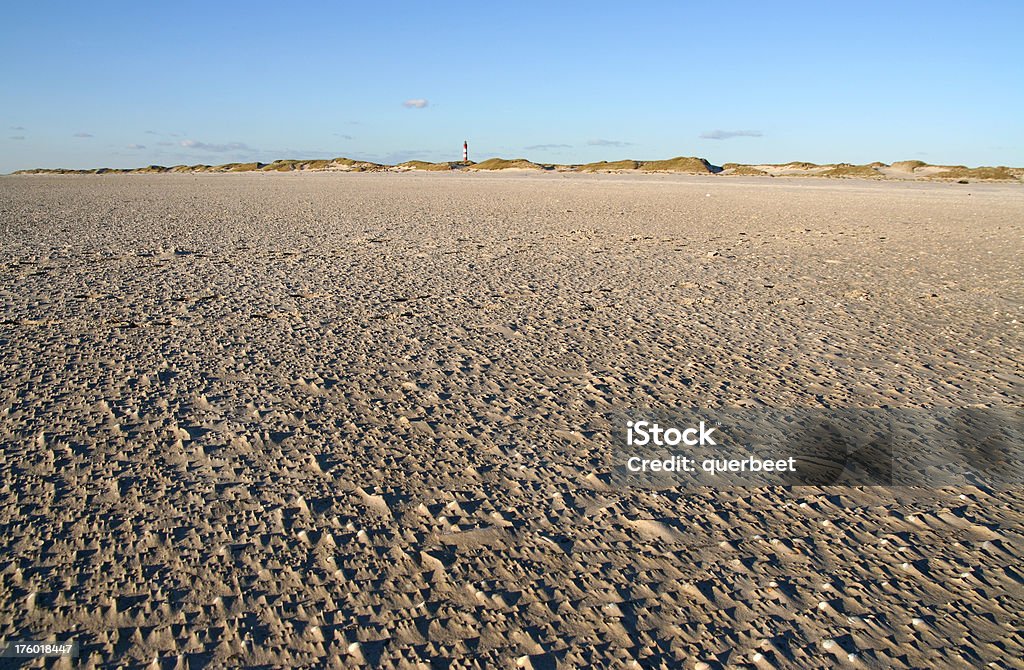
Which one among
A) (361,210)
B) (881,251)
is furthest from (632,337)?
(361,210)

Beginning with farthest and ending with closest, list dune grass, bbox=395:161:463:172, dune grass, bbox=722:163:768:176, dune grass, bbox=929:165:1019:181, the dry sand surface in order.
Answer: dune grass, bbox=395:161:463:172
dune grass, bbox=722:163:768:176
dune grass, bbox=929:165:1019:181
the dry sand surface

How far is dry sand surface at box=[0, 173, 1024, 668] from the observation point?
174cm

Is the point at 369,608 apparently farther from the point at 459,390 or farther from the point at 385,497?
the point at 459,390

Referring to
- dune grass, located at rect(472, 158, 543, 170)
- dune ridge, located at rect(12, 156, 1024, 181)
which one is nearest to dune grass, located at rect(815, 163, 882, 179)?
dune ridge, located at rect(12, 156, 1024, 181)

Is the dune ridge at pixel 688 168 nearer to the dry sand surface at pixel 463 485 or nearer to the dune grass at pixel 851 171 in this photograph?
the dune grass at pixel 851 171

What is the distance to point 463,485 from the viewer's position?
2428 mm

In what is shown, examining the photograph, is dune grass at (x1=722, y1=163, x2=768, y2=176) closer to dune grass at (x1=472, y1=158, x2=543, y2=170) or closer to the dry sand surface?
dune grass at (x1=472, y1=158, x2=543, y2=170)

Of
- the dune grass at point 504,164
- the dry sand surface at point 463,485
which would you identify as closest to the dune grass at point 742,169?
the dune grass at point 504,164

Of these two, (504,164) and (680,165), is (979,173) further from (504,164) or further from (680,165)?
(504,164)

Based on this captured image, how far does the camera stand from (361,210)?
12.4 metres

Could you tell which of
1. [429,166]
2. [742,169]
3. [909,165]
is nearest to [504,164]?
[429,166]

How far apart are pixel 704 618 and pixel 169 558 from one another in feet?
4.68

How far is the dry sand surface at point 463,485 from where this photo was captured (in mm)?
1735

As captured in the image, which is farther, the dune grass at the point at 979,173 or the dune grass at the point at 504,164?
the dune grass at the point at 504,164
